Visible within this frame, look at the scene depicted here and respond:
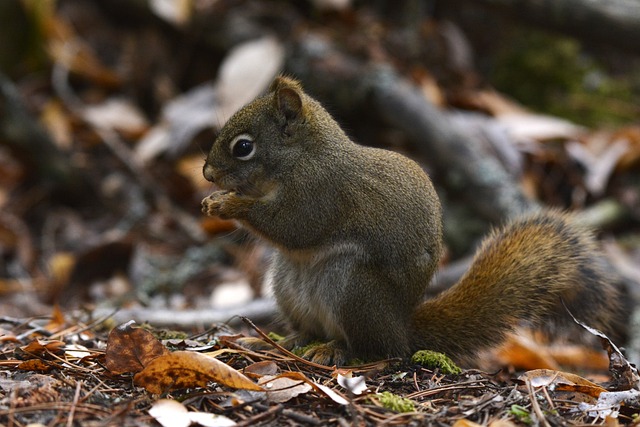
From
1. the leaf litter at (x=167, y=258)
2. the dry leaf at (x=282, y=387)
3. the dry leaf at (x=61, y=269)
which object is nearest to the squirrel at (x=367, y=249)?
the leaf litter at (x=167, y=258)

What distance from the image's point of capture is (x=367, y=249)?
312cm

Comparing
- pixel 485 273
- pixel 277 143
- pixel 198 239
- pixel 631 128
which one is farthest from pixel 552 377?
pixel 631 128

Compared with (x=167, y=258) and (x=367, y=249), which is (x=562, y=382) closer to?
(x=367, y=249)

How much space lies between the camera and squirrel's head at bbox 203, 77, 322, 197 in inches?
131

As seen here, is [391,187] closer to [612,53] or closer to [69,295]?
[69,295]

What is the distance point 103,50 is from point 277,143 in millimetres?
4635

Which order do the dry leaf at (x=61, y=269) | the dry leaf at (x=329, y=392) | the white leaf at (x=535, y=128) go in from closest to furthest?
the dry leaf at (x=329, y=392)
the dry leaf at (x=61, y=269)
the white leaf at (x=535, y=128)

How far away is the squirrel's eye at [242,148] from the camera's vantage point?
332cm

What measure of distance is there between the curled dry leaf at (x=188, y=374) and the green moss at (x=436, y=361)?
86 cm

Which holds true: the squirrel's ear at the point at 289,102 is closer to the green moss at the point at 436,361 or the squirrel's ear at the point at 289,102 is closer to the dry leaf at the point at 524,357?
the green moss at the point at 436,361

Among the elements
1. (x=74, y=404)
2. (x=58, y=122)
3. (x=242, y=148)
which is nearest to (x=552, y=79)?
(x=58, y=122)

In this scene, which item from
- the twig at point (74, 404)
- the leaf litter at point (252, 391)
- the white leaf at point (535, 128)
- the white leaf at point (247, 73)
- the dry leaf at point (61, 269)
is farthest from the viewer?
the white leaf at point (535, 128)

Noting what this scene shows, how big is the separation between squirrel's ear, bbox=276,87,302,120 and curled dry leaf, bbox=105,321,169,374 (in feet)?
3.94

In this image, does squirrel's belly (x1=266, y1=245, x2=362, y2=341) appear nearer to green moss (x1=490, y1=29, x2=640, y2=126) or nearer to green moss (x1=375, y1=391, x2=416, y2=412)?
green moss (x1=375, y1=391, x2=416, y2=412)
